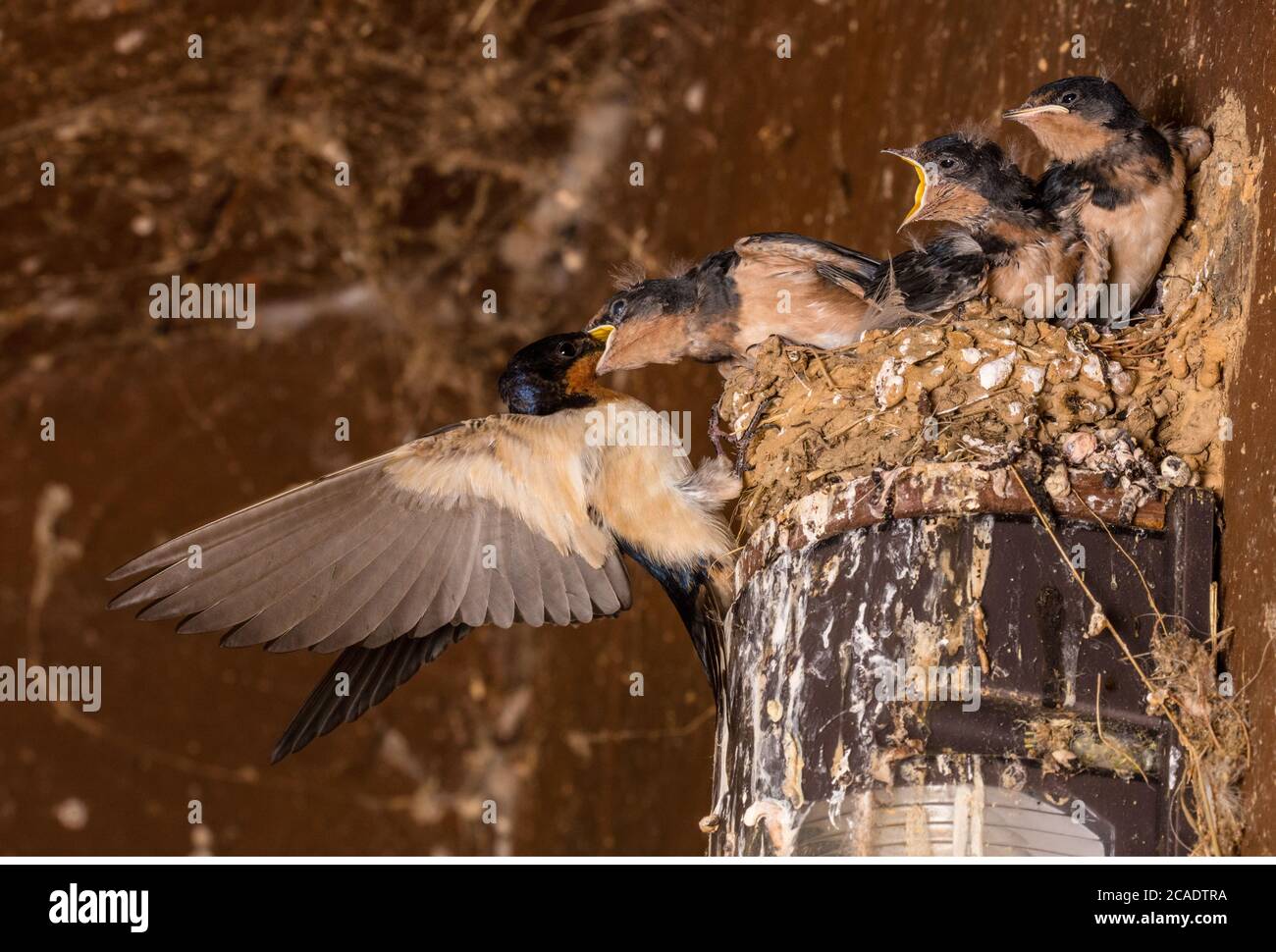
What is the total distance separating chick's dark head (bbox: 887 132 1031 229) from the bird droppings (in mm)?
212

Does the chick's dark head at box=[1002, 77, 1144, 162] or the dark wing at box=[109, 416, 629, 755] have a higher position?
the chick's dark head at box=[1002, 77, 1144, 162]

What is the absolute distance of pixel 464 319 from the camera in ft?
23.1

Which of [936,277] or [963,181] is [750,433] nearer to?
[936,277]

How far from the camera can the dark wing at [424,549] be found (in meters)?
3.90

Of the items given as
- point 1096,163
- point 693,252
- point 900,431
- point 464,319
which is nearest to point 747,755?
point 900,431

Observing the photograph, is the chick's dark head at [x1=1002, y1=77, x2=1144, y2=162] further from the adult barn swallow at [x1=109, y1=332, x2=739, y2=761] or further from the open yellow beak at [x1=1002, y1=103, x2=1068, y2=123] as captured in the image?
the adult barn swallow at [x1=109, y1=332, x2=739, y2=761]

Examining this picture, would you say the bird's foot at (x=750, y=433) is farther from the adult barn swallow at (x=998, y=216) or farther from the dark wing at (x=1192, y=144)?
the dark wing at (x=1192, y=144)

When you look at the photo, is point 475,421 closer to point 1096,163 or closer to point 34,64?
point 1096,163

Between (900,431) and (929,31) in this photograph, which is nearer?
(900,431)

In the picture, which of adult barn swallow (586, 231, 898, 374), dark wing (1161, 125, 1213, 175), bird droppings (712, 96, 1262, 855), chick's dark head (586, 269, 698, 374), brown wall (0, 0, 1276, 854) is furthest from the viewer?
brown wall (0, 0, 1276, 854)

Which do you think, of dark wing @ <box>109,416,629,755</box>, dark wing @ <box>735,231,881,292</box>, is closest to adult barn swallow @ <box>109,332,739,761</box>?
dark wing @ <box>109,416,629,755</box>

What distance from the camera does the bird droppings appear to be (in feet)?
10.7

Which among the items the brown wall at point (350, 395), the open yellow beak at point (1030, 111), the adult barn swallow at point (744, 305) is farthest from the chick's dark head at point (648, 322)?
the brown wall at point (350, 395)

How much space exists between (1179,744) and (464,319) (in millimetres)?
4287
